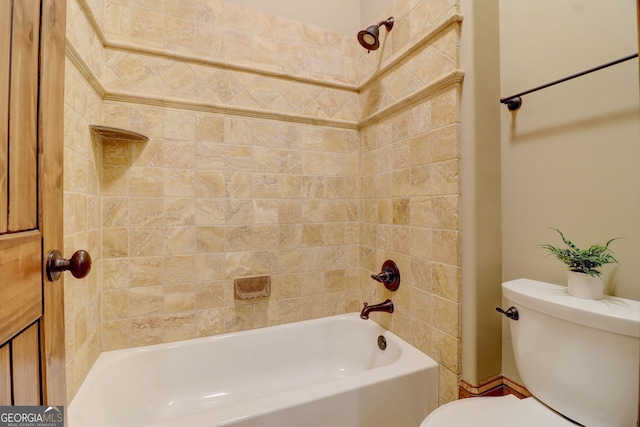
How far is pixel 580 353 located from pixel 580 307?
0.14m

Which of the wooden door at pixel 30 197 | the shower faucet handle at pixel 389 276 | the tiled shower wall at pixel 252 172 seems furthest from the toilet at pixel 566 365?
the wooden door at pixel 30 197

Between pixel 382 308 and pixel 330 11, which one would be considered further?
pixel 330 11


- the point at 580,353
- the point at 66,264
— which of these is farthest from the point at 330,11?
the point at 580,353

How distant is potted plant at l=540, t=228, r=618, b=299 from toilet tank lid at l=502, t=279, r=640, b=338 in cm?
3

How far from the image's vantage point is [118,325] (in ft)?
4.94

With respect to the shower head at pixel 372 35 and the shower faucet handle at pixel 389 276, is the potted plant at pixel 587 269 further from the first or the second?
the shower head at pixel 372 35

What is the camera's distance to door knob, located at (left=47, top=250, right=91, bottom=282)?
0.56 metres

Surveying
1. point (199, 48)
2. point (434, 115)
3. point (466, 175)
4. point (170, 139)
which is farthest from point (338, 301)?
point (199, 48)

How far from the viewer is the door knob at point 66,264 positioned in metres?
0.56

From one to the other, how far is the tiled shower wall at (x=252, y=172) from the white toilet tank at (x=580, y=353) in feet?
0.98

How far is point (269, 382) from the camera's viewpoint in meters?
1.72

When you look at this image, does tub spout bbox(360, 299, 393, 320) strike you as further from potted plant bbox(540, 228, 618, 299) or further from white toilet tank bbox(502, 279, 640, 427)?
potted plant bbox(540, 228, 618, 299)

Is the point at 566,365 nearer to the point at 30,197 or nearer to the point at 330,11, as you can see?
the point at 30,197

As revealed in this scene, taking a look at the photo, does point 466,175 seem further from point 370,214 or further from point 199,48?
point 199,48
